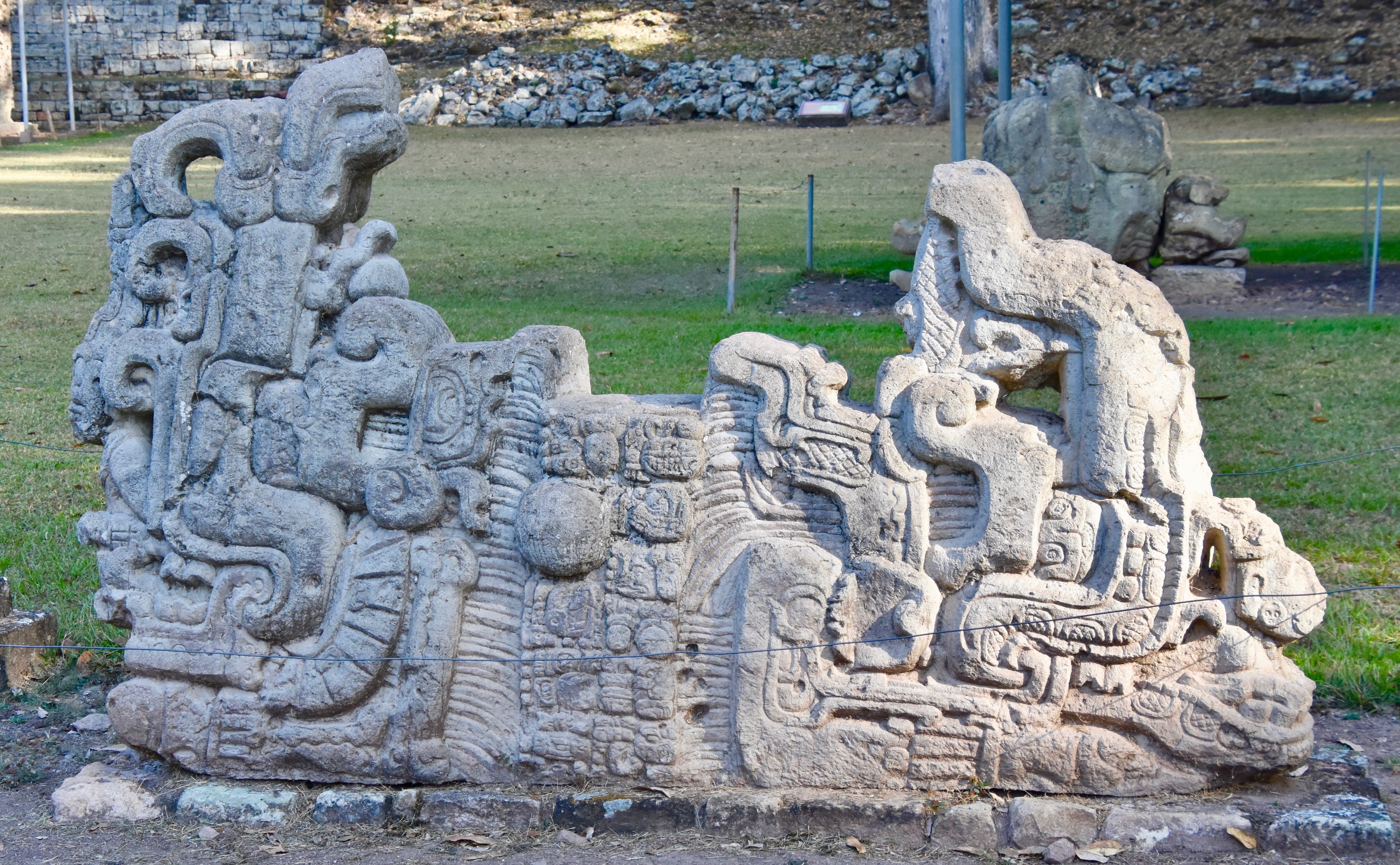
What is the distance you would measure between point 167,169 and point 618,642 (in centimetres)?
201

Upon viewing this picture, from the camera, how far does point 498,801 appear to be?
12.4 feet

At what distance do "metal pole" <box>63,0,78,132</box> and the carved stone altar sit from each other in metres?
17.4

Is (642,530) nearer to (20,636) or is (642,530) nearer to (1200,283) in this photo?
(20,636)

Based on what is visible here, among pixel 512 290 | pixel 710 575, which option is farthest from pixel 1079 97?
pixel 710 575

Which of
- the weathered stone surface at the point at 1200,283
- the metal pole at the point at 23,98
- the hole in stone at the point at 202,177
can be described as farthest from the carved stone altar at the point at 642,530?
the metal pole at the point at 23,98

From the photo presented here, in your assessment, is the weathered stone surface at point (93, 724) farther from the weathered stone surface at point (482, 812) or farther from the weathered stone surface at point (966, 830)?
the weathered stone surface at point (966, 830)

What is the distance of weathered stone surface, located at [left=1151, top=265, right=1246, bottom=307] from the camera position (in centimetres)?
1068

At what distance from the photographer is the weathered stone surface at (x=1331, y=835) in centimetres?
354

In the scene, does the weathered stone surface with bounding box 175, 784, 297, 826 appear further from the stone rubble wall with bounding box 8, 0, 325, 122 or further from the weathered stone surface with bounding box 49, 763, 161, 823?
the stone rubble wall with bounding box 8, 0, 325, 122

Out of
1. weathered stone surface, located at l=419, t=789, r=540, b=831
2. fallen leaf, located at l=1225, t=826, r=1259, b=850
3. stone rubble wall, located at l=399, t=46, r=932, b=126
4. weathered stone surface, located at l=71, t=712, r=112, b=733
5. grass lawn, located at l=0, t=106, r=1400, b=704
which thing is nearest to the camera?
fallen leaf, located at l=1225, t=826, r=1259, b=850

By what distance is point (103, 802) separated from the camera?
3.91 meters

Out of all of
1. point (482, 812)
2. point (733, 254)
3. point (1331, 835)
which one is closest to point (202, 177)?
point (733, 254)

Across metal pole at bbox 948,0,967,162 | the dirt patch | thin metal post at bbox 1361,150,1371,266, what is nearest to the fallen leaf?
the dirt patch

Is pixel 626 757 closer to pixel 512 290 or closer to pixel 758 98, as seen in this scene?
pixel 512 290
